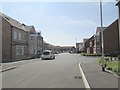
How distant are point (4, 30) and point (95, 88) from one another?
33227 mm

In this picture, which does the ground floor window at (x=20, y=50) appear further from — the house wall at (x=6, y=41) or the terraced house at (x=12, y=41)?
the house wall at (x=6, y=41)

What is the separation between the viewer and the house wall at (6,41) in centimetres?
4041

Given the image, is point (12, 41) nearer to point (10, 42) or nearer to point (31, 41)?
point (10, 42)

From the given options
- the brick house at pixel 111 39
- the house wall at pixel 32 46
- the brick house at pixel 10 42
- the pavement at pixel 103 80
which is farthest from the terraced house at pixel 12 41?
the pavement at pixel 103 80

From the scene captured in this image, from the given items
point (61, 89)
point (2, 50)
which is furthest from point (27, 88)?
point (2, 50)

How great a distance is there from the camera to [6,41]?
135ft

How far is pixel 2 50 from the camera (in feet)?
132

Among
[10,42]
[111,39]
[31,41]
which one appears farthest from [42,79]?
[111,39]

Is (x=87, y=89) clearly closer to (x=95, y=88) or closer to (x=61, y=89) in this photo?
(x=95, y=88)

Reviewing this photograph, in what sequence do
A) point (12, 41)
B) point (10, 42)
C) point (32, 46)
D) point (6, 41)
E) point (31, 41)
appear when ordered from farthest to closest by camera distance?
point (32, 46), point (31, 41), point (12, 41), point (10, 42), point (6, 41)

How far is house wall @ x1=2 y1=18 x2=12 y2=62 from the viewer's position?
4041cm

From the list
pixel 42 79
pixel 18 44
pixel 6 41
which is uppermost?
pixel 6 41

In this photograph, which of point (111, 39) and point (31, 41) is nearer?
point (31, 41)

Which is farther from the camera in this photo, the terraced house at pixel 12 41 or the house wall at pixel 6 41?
the terraced house at pixel 12 41
